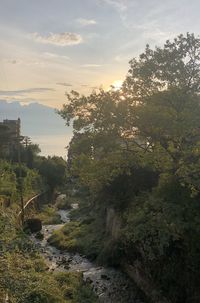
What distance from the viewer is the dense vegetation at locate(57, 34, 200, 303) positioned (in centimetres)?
1894

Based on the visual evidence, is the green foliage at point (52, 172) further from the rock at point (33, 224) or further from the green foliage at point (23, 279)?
the green foliage at point (23, 279)

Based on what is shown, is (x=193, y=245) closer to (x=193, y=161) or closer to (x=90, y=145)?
(x=193, y=161)

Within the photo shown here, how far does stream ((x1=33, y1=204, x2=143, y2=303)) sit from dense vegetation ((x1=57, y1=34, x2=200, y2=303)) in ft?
2.72

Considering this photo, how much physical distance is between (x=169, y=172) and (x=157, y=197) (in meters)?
1.80

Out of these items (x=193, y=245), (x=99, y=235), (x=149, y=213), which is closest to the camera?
(x=193, y=245)

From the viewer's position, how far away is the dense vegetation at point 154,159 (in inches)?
746

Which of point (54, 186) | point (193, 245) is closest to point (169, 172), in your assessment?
point (193, 245)

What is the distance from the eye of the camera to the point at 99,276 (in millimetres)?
26266

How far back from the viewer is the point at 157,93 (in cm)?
2455

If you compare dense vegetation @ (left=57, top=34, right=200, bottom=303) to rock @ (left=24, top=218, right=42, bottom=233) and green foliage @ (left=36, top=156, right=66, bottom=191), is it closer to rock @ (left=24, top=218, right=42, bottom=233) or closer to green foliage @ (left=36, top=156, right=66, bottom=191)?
rock @ (left=24, top=218, right=42, bottom=233)

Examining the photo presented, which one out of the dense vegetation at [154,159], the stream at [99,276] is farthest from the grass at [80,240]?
the dense vegetation at [154,159]

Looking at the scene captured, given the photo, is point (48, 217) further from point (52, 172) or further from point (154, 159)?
point (154, 159)

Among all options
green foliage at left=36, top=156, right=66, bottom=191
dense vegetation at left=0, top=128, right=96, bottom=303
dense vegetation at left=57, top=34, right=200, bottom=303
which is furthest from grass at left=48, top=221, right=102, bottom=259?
green foliage at left=36, top=156, right=66, bottom=191

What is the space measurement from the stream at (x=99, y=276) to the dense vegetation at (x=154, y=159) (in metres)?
0.83
